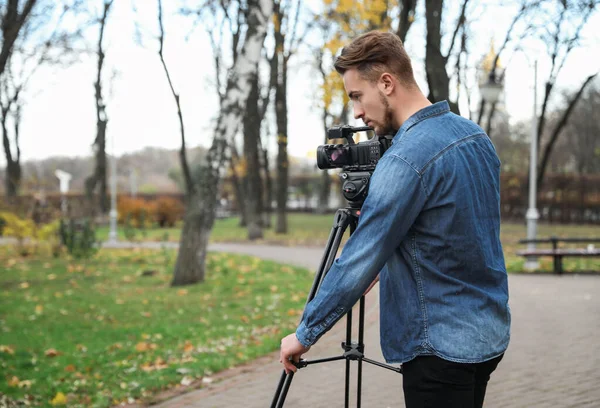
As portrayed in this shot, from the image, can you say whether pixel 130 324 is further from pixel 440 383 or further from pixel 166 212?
pixel 166 212

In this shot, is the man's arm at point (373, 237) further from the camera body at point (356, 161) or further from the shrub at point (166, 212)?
the shrub at point (166, 212)

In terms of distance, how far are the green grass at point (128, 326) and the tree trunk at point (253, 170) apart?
29.0ft

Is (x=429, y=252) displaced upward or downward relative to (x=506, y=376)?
upward

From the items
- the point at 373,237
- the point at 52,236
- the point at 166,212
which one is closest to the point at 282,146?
the point at 166,212

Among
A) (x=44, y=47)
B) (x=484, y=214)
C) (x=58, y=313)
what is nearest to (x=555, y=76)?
(x=44, y=47)

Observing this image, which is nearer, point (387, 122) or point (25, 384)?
point (387, 122)

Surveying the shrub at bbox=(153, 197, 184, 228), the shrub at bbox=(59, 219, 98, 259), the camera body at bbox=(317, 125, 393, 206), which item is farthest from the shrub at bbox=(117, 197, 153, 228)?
the camera body at bbox=(317, 125, 393, 206)

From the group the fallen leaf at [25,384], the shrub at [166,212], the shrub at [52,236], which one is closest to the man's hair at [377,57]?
the fallen leaf at [25,384]

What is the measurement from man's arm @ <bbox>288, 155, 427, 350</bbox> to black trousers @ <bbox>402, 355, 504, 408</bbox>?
11.9 inches

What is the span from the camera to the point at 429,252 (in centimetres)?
196

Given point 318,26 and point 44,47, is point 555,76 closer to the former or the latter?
point 318,26

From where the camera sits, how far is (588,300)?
29.6 ft

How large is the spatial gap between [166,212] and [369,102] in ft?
100

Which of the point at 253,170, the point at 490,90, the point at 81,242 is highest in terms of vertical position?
the point at 490,90
